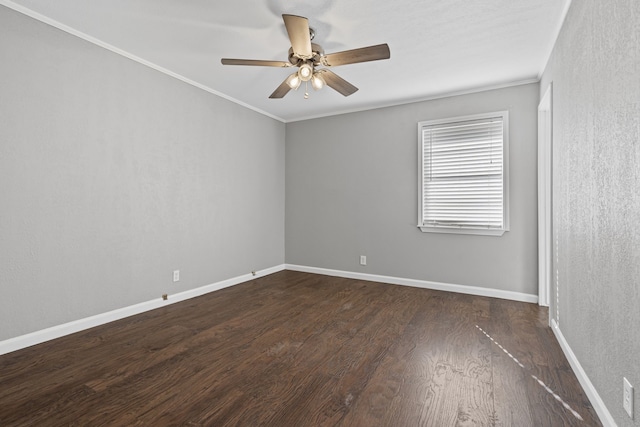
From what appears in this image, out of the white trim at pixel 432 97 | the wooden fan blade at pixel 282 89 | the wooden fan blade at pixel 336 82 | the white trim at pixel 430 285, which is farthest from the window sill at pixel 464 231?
the wooden fan blade at pixel 282 89

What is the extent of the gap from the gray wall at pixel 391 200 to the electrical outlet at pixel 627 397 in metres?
2.55

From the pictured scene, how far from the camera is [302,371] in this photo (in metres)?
2.15

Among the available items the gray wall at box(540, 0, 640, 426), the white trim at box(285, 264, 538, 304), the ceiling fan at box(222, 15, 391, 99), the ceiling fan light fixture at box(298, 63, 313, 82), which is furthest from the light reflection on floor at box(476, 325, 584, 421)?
the ceiling fan light fixture at box(298, 63, 313, 82)

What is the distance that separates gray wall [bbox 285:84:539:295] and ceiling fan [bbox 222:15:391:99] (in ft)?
5.65

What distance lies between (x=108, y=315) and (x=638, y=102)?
3.97m

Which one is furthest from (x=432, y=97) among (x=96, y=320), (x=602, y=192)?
(x=96, y=320)

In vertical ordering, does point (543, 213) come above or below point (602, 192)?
below

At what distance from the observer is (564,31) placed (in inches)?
94.2

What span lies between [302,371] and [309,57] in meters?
2.35

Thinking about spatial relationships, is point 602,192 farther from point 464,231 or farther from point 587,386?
point 464,231

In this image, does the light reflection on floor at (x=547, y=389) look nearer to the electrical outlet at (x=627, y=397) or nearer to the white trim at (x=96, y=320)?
the electrical outlet at (x=627, y=397)

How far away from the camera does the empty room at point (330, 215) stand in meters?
1.73

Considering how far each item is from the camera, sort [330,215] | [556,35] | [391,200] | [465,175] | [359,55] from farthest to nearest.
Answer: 1. [330,215]
2. [391,200]
3. [465,175]
4. [556,35]
5. [359,55]

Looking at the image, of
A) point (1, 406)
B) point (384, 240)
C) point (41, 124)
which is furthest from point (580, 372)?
point (41, 124)
